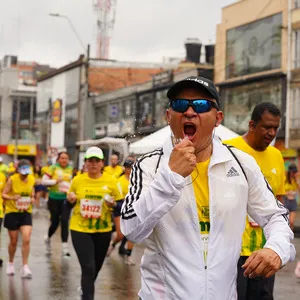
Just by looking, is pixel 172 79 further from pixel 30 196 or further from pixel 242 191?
pixel 242 191

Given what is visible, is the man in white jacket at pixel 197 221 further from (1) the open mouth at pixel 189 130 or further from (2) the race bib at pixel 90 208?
(2) the race bib at pixel 90 208

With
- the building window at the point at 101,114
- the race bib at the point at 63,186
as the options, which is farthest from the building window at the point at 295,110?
the building window at the point at 101,114

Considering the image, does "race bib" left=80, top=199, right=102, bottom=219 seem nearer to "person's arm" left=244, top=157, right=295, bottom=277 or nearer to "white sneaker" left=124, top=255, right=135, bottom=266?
"white sneaker" left=124, top=255, right=135, bottom=266

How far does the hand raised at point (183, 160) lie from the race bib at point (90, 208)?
6112mm

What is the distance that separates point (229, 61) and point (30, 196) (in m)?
31.2

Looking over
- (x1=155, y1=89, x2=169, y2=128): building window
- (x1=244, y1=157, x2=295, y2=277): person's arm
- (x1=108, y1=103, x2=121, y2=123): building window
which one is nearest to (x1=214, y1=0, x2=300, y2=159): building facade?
(x1=155, y1=89, x2=169, y2=128): building window

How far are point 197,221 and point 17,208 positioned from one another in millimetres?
8909

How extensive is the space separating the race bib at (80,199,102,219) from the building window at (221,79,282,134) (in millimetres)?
28565

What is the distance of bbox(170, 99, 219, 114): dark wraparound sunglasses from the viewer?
360 cm

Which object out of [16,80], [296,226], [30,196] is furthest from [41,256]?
[16,80]

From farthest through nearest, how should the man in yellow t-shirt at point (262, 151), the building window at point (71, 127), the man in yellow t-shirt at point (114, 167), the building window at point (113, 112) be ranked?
the building window at point (71, 127) → the building window at point (113, 112) → the man in yellow t-shirt at point (114, 167) → the man in yellow t-shirt at point (262, 151)

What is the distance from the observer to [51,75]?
69.9m

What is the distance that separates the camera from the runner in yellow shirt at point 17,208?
12.1 m

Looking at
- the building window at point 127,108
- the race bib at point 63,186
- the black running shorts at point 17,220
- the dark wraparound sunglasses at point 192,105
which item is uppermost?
the building window at point 127,108
